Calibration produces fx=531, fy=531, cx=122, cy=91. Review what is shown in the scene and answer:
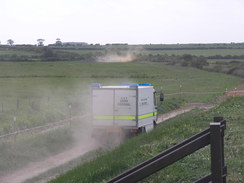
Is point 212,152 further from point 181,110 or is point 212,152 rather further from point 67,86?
point 67,86

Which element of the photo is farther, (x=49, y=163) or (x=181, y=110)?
(x=181, y=110)

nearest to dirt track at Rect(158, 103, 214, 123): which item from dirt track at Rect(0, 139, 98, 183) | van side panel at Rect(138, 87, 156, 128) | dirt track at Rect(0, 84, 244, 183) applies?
van side panel at Rect(138, 87, 156, 128)

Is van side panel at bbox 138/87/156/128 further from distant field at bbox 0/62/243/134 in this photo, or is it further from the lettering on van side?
distant field at bbox 0/62/243/134

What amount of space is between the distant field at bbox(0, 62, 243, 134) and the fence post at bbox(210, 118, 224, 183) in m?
20.4

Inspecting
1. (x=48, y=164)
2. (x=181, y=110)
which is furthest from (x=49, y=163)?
→ (x=181, y=110)

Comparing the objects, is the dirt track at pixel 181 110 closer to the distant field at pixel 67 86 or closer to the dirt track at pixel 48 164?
the distant field at pixel 67 86

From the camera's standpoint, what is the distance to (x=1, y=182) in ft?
57.3

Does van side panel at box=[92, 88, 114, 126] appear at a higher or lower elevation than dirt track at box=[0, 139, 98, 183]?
higher

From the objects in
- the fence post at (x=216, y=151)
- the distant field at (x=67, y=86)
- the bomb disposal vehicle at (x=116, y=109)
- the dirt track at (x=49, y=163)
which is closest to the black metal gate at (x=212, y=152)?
the fence post at (x=216, y=151)

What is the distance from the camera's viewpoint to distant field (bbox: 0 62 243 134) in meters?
32.4

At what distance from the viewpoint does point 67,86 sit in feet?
182

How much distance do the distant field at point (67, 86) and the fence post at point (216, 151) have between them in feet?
66.9

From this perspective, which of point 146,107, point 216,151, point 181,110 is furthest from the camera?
point 181,110

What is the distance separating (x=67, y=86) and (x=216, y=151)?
1979 inches
